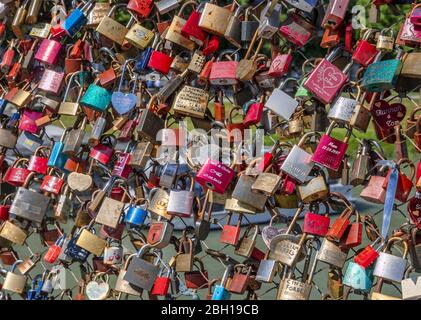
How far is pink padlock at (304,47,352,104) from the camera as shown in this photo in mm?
2209

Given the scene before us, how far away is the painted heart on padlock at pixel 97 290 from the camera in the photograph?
2674mm

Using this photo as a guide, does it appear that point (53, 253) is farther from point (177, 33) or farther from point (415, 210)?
point (415, 210)

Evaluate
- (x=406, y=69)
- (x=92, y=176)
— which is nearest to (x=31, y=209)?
(x=92, y=176)

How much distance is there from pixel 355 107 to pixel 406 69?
0.16 metres

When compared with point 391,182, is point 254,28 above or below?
above

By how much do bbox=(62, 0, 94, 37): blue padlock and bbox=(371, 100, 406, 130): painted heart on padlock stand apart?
116cm

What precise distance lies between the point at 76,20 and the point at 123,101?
1.26ft

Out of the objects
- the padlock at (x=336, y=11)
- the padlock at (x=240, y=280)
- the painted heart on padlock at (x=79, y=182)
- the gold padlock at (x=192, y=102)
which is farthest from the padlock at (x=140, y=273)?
the padlock at (x=336, y=11)

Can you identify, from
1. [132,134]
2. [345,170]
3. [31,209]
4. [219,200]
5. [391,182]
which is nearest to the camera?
[391,182]

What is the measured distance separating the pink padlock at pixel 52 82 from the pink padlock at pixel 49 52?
43 mm

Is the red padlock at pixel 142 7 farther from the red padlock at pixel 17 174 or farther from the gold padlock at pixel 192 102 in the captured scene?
the red padlock at pixel 17 174

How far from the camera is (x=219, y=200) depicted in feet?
7.94

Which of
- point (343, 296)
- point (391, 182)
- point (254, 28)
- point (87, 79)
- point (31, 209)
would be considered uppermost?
point (254, 28)
